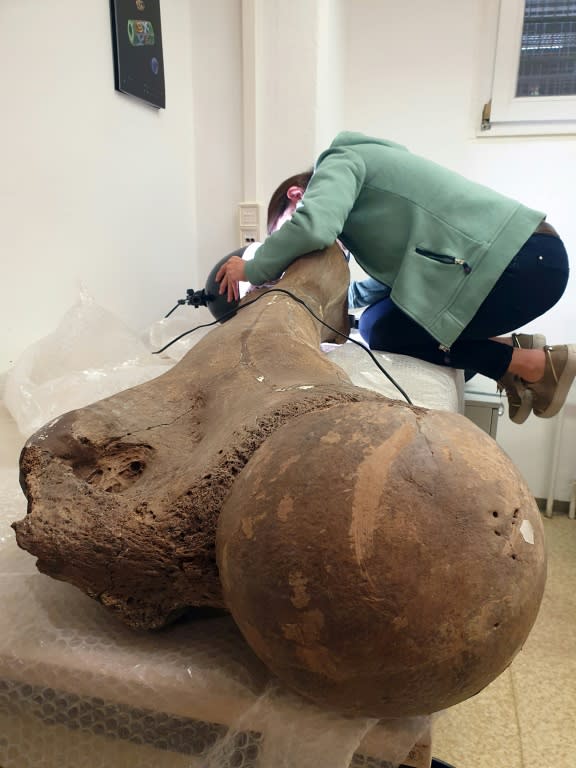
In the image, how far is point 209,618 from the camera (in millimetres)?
572

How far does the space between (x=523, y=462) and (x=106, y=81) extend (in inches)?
75.6

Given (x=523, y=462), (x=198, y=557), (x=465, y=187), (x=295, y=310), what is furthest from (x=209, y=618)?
(x=523, y=462)

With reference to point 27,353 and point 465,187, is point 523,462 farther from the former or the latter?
point 27,353

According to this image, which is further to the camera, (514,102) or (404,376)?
(514,102)

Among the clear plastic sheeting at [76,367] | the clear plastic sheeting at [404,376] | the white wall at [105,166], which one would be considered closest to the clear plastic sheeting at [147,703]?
the clear plastic sheeting at [76,367]

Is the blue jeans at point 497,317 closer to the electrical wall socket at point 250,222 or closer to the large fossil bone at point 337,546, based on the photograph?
the electrical wall socket at point 250,222

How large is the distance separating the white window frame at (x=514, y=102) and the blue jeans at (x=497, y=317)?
95cm

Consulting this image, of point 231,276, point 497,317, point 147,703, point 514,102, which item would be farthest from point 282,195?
point 147,703

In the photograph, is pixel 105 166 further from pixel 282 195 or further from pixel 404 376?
pixel 404 376

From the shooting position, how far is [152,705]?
50 centimetres

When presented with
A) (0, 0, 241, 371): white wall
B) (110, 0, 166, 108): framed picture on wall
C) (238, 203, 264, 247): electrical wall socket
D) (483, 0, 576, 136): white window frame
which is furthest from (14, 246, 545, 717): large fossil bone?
(483, 0, 576, 136): white window frame

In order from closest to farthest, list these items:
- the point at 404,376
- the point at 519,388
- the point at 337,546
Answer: the point at 337,546 → the point at 404,376 → the point at 519,388

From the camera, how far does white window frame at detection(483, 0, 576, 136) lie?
6.57 ft

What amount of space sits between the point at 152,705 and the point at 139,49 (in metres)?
1.63
